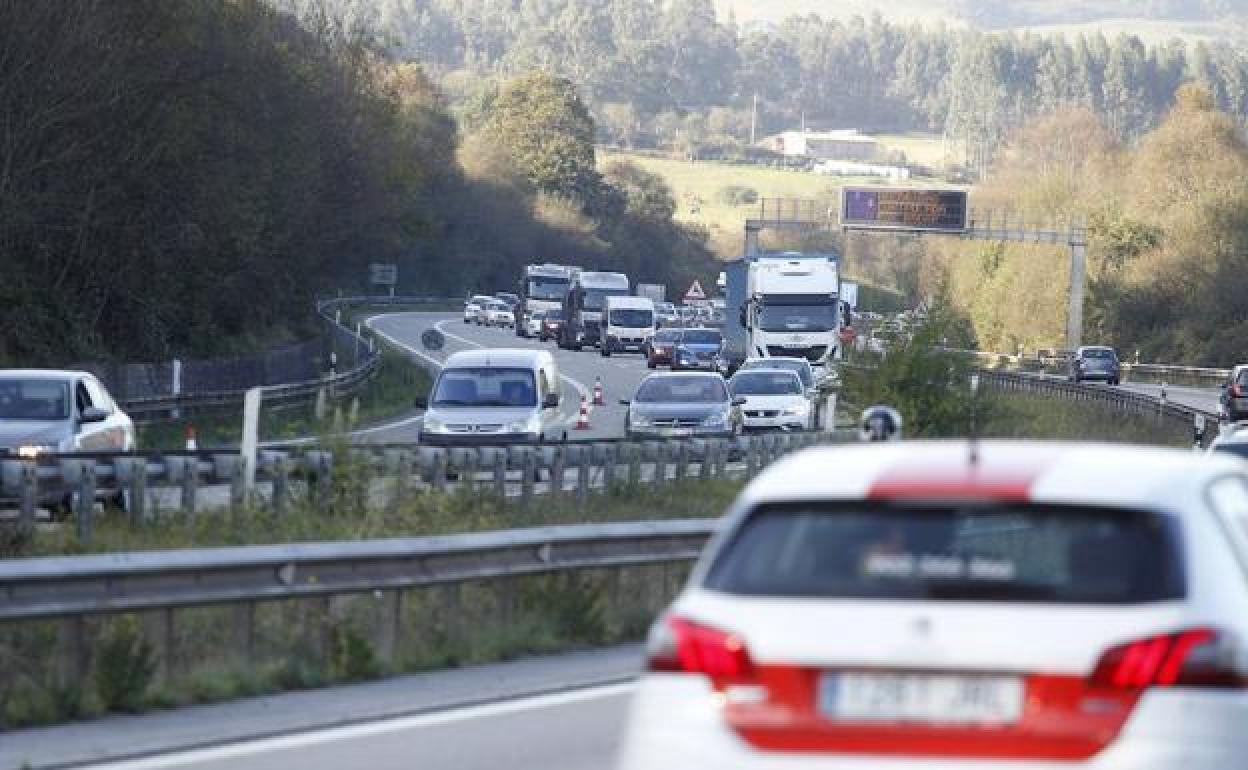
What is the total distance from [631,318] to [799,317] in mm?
28479

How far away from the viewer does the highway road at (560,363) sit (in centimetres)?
5087

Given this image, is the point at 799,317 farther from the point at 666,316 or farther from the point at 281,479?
the point at 666,316

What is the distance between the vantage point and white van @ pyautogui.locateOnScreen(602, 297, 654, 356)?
297ft

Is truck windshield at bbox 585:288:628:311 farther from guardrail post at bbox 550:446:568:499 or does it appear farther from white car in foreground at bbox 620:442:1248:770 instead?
white car in foreground at bbox 620:442:1248:770

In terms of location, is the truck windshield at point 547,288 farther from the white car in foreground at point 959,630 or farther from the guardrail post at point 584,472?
the white car in foreground at point 959,630

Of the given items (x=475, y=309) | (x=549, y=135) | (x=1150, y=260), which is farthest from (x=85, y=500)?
(x=549, y=135)

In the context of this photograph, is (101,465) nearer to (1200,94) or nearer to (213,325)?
(213,325)

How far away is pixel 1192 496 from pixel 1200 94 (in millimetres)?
122308

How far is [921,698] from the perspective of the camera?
23.6ft

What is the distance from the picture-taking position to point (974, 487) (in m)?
7.35

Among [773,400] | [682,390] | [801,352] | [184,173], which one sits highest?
[184,173]

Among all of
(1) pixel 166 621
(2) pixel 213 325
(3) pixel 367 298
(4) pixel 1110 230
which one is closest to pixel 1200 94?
(4) pixel 1110 230

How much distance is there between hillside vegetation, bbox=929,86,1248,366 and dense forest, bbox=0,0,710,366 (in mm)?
30722

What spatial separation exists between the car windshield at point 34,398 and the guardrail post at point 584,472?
5.59 metres
